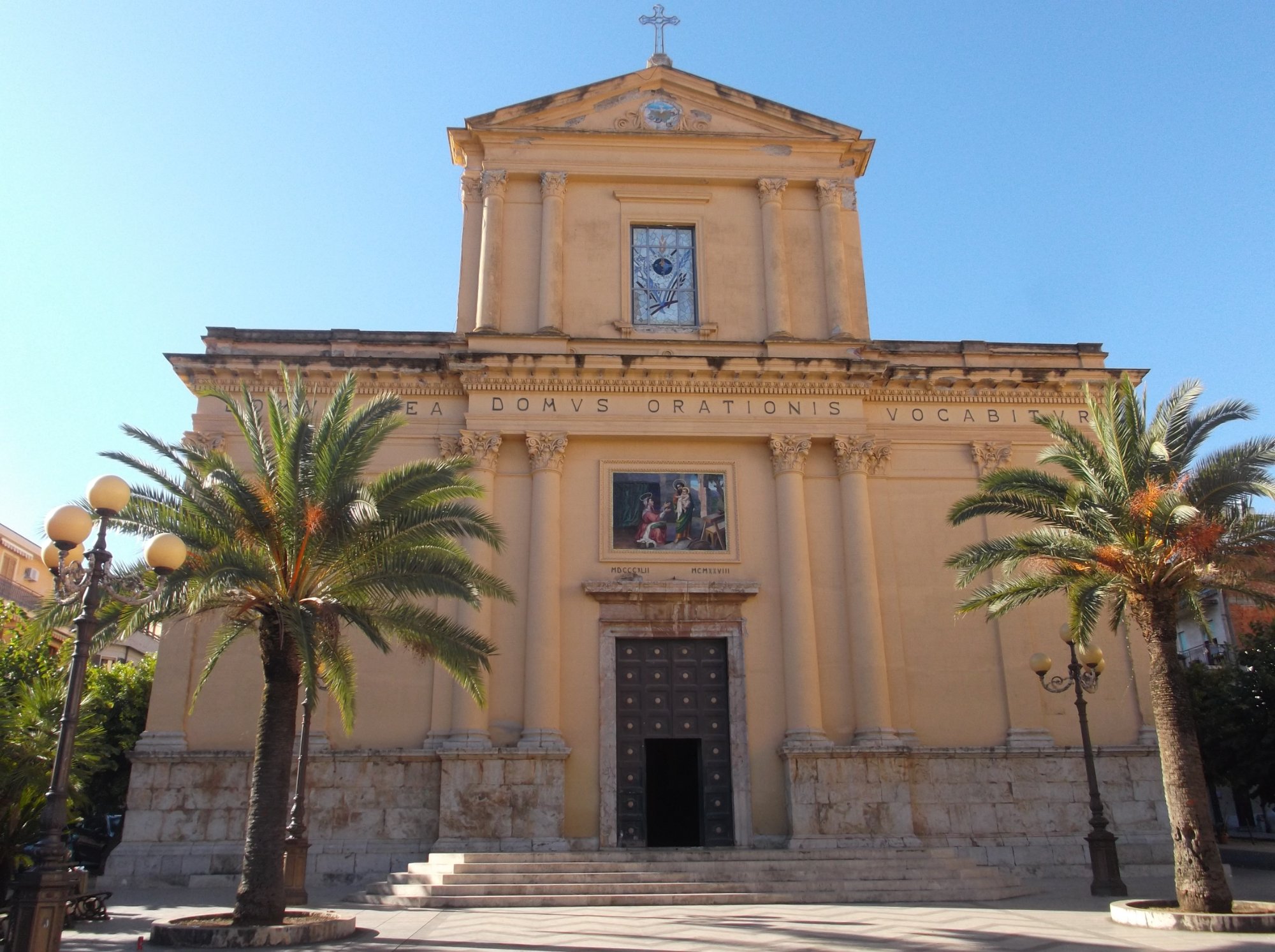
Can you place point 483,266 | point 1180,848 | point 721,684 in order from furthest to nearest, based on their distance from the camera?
point 483,266 < point 721,684 < point 1180,848

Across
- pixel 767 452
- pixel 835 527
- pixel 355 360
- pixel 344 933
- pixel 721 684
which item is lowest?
pixel 344 933

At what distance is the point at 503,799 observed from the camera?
672 inches

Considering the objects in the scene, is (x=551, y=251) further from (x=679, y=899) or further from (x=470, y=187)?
(x=679, y=899)

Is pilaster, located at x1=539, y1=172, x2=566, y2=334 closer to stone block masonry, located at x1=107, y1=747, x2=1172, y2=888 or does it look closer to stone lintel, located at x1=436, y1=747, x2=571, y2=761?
stone lintel, located at x1=436, y1=747, x2=571, y2=761

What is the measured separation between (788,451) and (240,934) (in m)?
12.2

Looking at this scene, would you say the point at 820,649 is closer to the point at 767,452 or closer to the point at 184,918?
the point at 767,452

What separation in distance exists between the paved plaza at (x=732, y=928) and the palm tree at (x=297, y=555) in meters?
1.72

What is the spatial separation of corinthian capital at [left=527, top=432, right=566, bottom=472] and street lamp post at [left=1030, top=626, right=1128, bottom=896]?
8630mm

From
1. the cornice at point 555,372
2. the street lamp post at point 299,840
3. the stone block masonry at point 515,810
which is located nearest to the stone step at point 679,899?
the street lamp post at point 299,840

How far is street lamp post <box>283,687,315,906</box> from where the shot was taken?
1412cm

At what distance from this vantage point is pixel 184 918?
11.8 metres

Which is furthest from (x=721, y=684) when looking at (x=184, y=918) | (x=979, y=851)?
(x=184, y=918)

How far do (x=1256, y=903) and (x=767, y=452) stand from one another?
1025 centimetres

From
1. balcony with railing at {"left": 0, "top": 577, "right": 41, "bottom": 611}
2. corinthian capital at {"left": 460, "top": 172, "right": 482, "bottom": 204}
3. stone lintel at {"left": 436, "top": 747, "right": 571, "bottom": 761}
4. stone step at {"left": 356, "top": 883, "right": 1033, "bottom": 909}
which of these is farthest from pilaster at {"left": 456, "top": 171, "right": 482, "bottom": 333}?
balcony with railing at {"left": 0, "top": 577, "right": 41, "bottom": 611}
